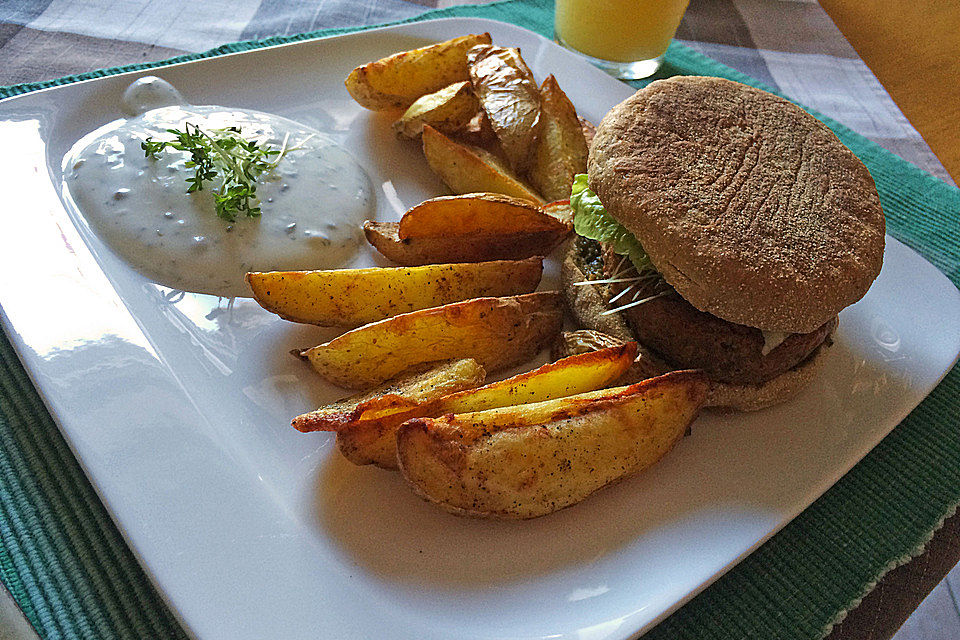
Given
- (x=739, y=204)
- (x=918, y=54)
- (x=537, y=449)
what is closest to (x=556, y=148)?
(x=739, y=204)

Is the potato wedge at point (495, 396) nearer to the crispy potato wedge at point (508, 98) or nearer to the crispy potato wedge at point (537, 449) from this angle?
the crispy potato wedge at point (537, 449)

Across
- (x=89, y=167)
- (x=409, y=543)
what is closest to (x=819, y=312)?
(x=409, y=543)

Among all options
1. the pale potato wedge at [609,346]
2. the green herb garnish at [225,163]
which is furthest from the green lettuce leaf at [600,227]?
the green herb garnish at [225,163]

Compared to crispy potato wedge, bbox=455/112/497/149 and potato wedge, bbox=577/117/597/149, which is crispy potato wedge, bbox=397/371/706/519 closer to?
potato wedge, bbox=577/117/597/149

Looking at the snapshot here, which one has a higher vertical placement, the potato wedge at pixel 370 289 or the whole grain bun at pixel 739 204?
the whole grain bun at pixel 739 204

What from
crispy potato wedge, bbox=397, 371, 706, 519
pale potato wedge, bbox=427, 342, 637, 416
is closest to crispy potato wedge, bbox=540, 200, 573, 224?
pale potato wedge, bbox=427, 342, 637, 416

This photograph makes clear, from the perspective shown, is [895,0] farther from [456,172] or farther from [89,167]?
[89,167]
